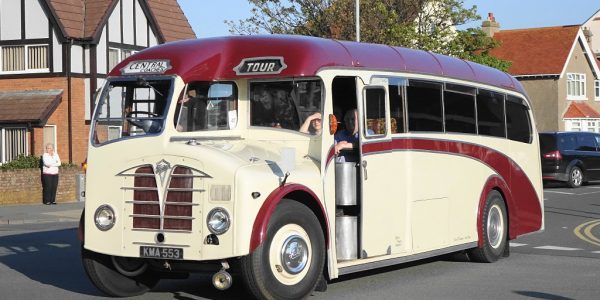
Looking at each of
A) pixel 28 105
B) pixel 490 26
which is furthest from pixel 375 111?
pixel 490 26

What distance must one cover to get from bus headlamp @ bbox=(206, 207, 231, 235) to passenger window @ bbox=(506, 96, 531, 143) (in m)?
6.50

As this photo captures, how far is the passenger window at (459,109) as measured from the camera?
12703 mm

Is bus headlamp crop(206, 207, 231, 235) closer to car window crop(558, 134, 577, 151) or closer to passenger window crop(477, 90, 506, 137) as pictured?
passenger window crop(477, 90, 506, 137)

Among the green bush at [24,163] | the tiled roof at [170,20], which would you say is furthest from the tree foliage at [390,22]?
the green bush at [24,163]

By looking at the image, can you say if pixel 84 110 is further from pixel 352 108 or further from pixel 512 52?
pixel 512 52

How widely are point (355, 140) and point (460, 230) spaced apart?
8.73 feet

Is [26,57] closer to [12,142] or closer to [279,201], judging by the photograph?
[12,142]

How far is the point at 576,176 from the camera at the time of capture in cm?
3291

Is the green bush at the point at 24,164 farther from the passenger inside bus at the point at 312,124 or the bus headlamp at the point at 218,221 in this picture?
the bus headlamp at the point at 218,221

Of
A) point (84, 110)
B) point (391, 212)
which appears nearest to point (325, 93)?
point (391, 212)

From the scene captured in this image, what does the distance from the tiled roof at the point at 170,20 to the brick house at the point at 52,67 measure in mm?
2380

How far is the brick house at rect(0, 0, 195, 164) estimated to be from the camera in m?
35.0

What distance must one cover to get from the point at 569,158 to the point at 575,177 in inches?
26.2

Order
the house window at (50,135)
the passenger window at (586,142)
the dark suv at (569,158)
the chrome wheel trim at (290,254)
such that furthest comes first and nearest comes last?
the house window at (50,135) → the passenger window at (586,142) → the dark suv at (569,158) → the chrome wheel trim at (290,254)
